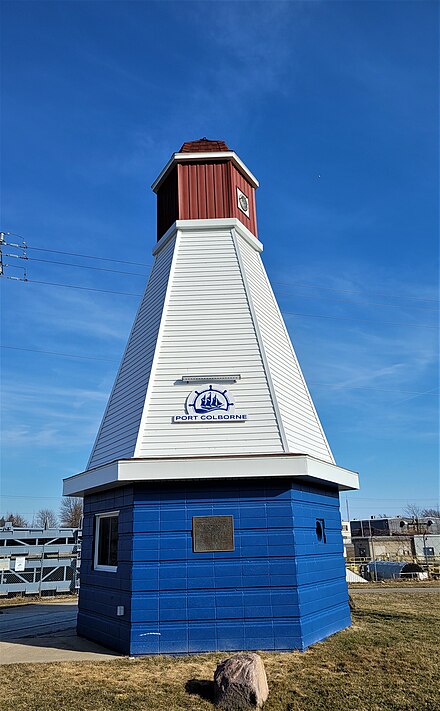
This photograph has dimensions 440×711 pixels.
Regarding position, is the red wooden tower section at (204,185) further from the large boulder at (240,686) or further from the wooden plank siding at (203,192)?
the large boulder at (240,686)

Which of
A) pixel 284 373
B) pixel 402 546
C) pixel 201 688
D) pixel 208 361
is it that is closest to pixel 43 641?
pixel 201 688

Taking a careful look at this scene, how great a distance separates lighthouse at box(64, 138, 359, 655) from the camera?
934cm

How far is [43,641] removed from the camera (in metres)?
10.7

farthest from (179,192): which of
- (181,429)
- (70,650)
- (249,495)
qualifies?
(70,650)

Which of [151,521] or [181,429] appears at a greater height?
[181,429]

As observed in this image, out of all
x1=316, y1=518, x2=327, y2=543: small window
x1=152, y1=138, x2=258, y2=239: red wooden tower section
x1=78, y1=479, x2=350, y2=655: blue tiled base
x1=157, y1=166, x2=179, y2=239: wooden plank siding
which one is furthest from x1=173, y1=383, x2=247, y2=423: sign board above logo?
x1=157, y1=166, x2=179, y2=239: wooden plank siding

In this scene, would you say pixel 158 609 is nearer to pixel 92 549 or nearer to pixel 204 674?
pixel 204 674

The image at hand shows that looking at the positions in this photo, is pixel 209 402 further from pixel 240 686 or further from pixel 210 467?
pixel 240 686

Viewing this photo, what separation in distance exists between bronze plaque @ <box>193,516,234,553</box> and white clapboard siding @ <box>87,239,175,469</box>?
1.72 metres

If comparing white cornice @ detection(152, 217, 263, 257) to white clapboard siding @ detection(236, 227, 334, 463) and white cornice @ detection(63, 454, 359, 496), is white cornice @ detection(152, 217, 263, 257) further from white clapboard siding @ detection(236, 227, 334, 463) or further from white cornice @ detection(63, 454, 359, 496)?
white cornice @ detection(63, 454, 359, 496)

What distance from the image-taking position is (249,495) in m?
9.80

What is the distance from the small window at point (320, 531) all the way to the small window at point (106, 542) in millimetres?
3913

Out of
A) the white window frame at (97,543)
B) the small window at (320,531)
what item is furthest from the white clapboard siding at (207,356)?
the small window at (320,531)

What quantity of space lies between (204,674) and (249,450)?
3.56 m
